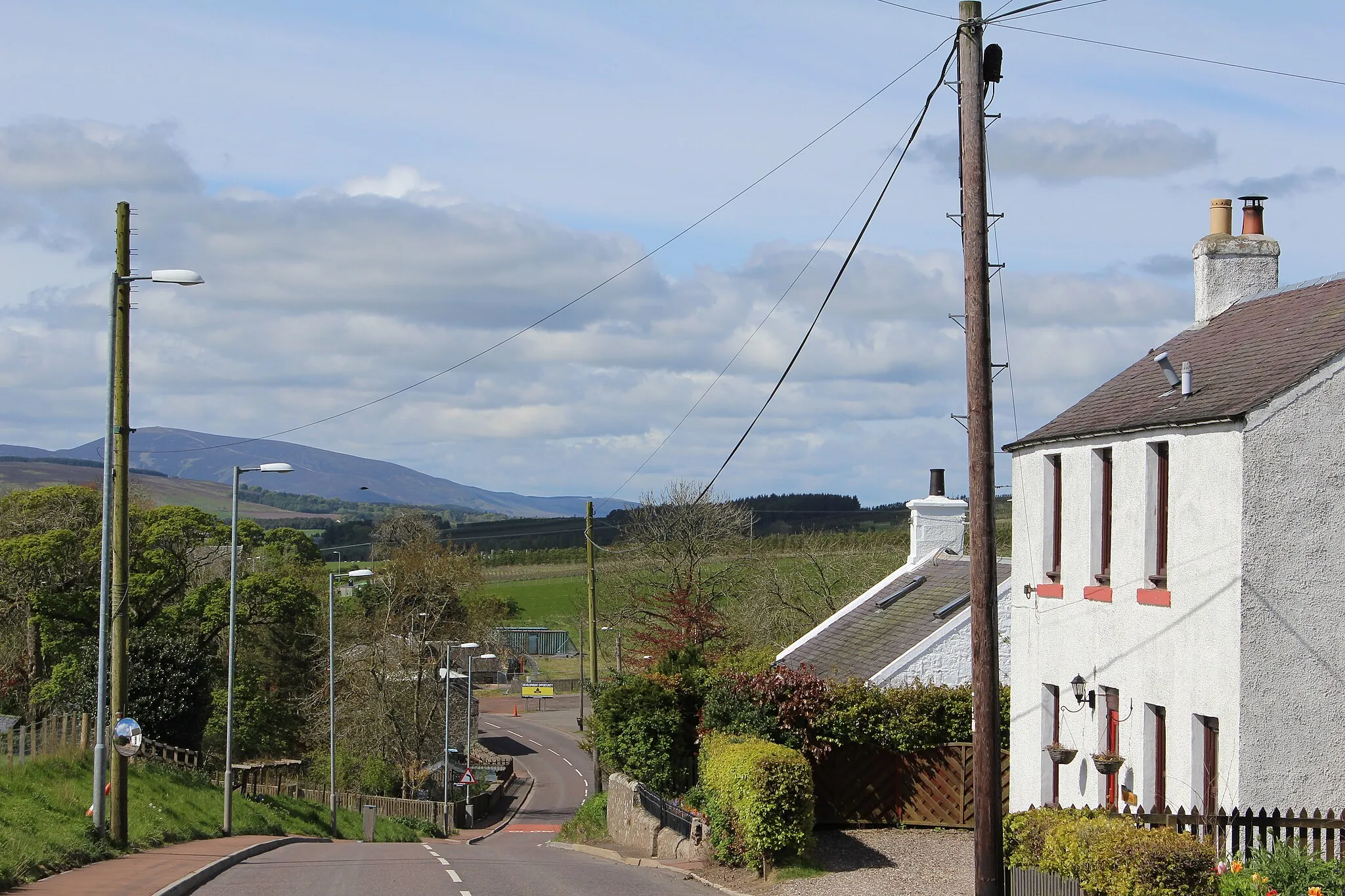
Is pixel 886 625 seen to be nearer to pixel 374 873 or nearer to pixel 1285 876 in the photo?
pixel 374 873

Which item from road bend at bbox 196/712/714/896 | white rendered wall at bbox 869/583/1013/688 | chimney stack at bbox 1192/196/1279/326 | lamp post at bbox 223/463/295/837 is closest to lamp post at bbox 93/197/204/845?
road bend at bbox 196/712/714/896

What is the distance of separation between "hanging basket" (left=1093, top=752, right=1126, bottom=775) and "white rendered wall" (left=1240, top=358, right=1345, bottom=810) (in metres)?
2.46

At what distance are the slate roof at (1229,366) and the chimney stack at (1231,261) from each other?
0.37 m

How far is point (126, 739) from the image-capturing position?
781 inches

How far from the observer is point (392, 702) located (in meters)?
59.4

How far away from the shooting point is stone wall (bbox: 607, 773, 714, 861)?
2039 cm

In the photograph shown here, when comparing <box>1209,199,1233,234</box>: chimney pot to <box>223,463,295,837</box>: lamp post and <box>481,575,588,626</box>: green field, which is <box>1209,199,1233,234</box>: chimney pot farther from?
<box>481,575,588,626</box>: green field

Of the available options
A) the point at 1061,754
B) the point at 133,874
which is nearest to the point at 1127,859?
the point at 1061,754

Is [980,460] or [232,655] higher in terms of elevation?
[980,460]

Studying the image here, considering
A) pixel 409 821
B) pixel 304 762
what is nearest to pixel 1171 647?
pixel 409 821

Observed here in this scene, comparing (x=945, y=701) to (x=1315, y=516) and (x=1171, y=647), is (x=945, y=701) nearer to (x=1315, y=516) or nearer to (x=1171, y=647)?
(x=1171, y=647)

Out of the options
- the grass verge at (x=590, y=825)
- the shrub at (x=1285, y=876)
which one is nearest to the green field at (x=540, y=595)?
the grass verge at (x=590, y=825)

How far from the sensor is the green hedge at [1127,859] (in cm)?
1215

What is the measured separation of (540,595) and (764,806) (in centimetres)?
10814
